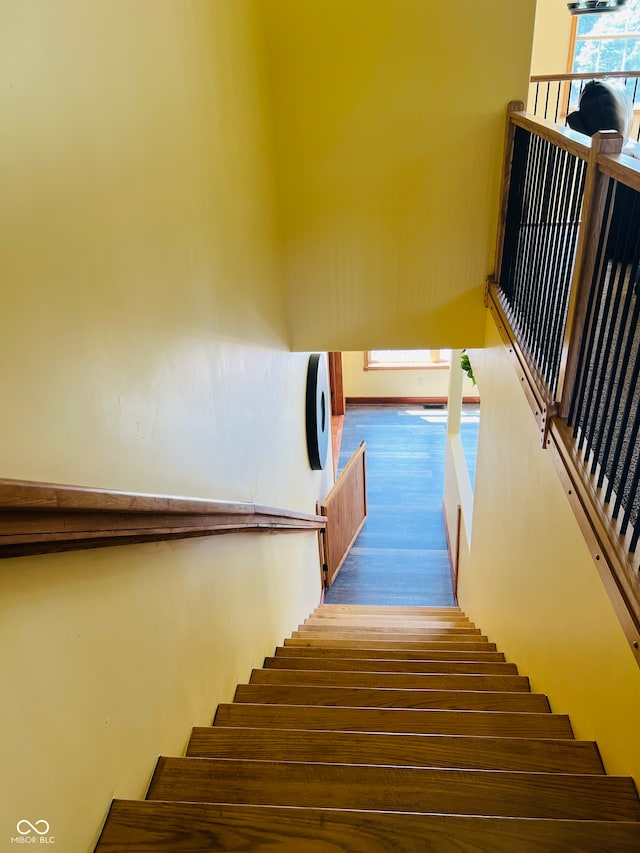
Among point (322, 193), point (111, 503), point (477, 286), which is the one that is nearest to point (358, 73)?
point (322, 193)

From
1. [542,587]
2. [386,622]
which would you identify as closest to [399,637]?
[386,622]

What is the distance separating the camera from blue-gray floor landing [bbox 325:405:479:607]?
5.74 metres

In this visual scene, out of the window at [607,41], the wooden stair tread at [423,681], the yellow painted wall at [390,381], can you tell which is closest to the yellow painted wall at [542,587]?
the wooden stair tread at [423,681]

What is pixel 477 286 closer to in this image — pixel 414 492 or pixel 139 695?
pixel 139 695

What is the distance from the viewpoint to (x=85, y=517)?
1.09 meters

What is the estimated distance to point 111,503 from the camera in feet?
3.84

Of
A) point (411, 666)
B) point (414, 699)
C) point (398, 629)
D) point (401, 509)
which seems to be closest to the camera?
point (414, 699)

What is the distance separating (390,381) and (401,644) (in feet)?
23.2

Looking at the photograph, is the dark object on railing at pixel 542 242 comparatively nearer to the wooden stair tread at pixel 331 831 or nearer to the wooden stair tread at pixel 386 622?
the wooden stair tread at pixel 331 831

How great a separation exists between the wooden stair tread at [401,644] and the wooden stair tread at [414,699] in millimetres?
828

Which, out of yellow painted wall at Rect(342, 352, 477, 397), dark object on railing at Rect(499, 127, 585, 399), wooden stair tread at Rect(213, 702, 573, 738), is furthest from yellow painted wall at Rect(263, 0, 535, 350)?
yellow painted wall at Rect(342, 352, 477, 397)

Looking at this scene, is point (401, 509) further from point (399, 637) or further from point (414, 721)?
point (414, 721)

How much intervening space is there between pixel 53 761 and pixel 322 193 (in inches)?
128

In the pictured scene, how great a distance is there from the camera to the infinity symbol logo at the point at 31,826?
934 mm
